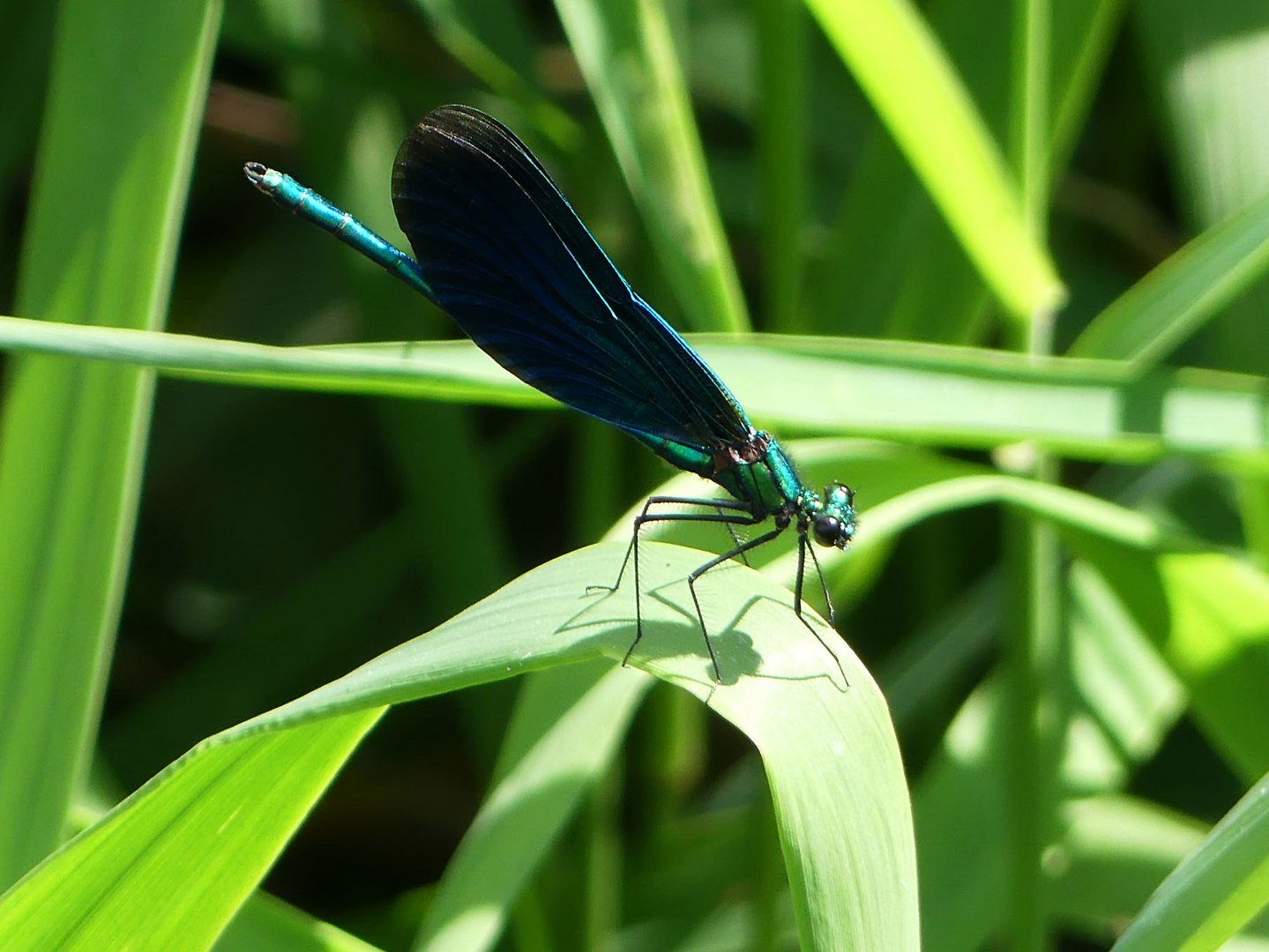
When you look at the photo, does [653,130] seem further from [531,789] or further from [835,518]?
[531,789]

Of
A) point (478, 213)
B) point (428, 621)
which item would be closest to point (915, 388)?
point (478, 213)

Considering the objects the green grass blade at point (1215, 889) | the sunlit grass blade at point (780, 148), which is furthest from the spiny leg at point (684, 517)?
the green grass blade at point (1215, 889)

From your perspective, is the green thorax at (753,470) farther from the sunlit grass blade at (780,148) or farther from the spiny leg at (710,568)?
the sunlit grass blade at (780,148)

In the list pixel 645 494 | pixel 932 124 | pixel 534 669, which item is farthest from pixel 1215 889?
pixel 645 494

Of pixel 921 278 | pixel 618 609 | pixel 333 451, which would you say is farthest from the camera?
pixel 333 451

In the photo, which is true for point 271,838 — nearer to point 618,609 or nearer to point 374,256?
point 618,609

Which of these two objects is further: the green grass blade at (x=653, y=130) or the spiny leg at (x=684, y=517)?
the green grass blade at (x=653, y=130)
